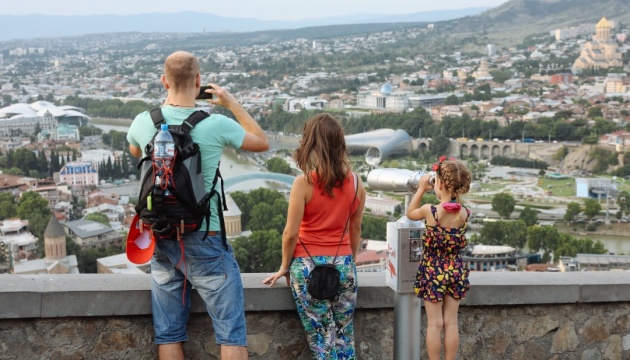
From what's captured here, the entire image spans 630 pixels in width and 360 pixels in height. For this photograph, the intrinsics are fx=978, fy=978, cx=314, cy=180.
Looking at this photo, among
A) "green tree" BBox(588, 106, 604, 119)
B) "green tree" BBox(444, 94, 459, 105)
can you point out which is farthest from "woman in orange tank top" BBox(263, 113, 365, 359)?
"green tree" BBox(444, 94, 459, 105)

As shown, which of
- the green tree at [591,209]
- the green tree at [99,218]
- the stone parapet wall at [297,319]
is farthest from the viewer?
the green tree at [591,209]

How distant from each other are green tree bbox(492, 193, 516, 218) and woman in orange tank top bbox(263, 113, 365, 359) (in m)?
22.4

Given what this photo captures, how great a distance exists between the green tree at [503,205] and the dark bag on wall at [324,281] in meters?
22.5

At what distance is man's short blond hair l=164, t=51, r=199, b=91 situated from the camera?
1659 mm

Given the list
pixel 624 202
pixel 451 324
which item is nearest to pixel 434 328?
pixel 451 324

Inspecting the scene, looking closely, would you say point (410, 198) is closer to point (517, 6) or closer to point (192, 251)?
point (192, 251)

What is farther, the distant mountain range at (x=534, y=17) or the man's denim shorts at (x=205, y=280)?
the distant mountain range at (x=534, y=17)

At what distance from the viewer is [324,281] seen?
1.77m

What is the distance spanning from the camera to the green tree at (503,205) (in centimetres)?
2391

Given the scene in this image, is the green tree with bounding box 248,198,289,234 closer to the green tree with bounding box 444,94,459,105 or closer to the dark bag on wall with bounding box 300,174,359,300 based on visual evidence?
the dark bag on wall with bounding box 300,174,359,300

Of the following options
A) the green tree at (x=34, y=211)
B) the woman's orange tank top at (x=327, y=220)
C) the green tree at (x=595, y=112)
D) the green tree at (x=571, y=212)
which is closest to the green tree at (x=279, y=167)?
the green tree at (x=34, y=211)

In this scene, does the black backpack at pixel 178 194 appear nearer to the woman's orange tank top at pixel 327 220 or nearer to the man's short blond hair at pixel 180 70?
the man's short blond hair at pixel 180 70

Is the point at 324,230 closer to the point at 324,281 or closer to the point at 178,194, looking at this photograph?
the point at 324,281

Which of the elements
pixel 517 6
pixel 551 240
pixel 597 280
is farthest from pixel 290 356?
pixel 517 6
